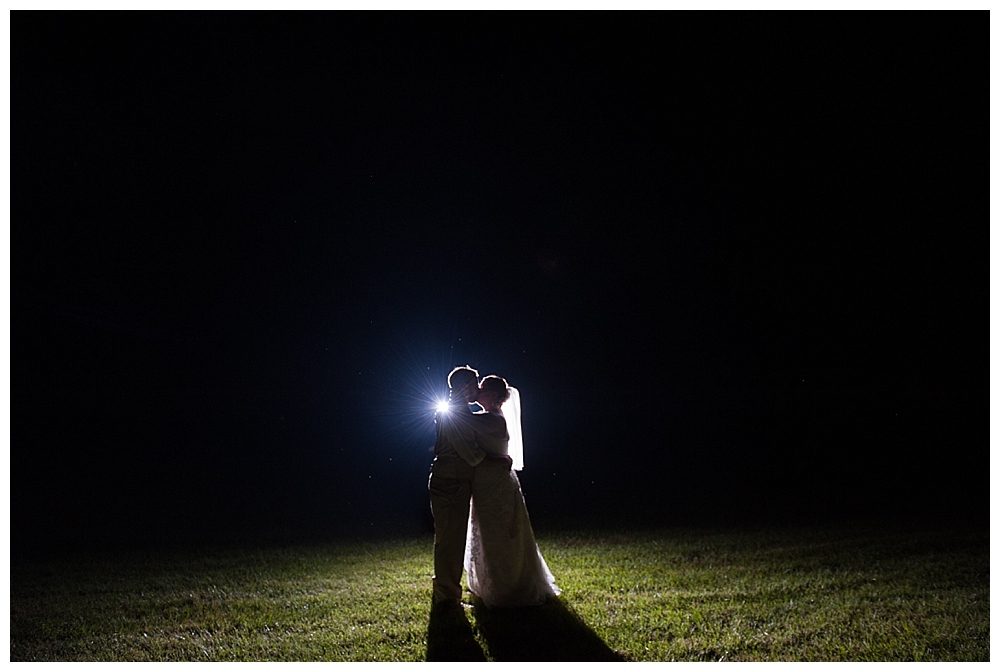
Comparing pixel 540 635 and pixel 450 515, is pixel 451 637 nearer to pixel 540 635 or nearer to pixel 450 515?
pixel 540 635

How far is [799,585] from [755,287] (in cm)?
1423

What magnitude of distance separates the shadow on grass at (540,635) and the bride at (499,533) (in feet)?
0.43

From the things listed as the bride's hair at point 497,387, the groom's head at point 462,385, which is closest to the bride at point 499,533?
the bride's hair at point 497,387

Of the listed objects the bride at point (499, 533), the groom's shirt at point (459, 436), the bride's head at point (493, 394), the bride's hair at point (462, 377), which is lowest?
the bride at point (499, 533)

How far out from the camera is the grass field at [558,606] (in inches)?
195

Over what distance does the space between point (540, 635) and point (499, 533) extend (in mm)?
807

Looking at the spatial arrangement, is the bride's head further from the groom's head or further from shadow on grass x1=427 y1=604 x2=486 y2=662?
shadow on grass x1=427 y1=604 x2=486 y2=662

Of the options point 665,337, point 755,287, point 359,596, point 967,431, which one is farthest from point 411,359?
point 967,431

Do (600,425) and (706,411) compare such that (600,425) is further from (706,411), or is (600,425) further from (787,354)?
(787,354)

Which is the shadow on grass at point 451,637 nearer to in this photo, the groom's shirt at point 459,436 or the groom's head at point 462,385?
the groom's shirt at point 459,436

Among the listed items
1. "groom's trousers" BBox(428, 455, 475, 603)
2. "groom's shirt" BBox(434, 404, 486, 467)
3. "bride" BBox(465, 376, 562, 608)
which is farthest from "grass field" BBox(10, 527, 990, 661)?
"groom's shirt" BBox(434, 404, 486, 467)

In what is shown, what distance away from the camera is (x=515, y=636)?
16.5ft

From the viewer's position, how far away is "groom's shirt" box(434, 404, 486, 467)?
5543 mm

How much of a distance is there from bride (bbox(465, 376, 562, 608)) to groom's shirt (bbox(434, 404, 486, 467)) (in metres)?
0.07
